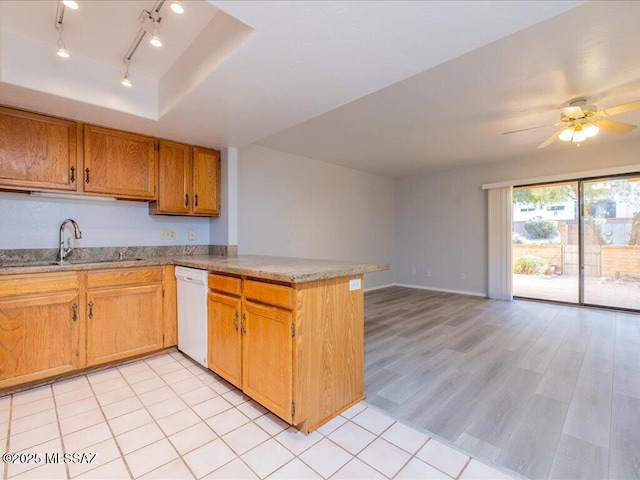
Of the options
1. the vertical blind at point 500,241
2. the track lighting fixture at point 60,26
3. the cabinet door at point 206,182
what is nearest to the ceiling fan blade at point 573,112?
the vertical blind at point 500,241

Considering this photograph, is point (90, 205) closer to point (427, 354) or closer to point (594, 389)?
point (427, 354)

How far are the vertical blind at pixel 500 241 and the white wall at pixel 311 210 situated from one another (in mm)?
2032

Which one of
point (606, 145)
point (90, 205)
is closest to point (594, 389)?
point (606, 145)

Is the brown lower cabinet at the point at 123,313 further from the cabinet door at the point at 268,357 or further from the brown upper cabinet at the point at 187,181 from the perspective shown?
the cabinet door at the point at 268,357

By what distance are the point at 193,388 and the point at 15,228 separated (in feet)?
6.70

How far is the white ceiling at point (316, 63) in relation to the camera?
137 centimetres

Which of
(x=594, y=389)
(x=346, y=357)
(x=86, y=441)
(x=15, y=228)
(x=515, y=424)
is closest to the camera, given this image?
(x=86, y=441)

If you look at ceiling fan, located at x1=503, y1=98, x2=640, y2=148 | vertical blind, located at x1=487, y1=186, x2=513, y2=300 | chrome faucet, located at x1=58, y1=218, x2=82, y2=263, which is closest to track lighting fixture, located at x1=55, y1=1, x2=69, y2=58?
chrome faucet, located at x1=58, y1=218, x2=82, y2=263

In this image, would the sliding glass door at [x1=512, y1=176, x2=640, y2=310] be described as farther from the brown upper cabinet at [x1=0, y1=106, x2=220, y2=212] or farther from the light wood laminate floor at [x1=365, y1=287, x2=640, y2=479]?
the brown upper cabinet at [x1=0, y1=106, x2=220, y2=212]

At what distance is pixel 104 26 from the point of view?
186 cm

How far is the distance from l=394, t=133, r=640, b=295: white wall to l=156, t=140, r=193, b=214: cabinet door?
474 centimetres

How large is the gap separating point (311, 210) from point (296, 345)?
3493mm

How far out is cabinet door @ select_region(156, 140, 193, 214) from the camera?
2.96 m

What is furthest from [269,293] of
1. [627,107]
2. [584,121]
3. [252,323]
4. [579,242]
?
[579,242]
